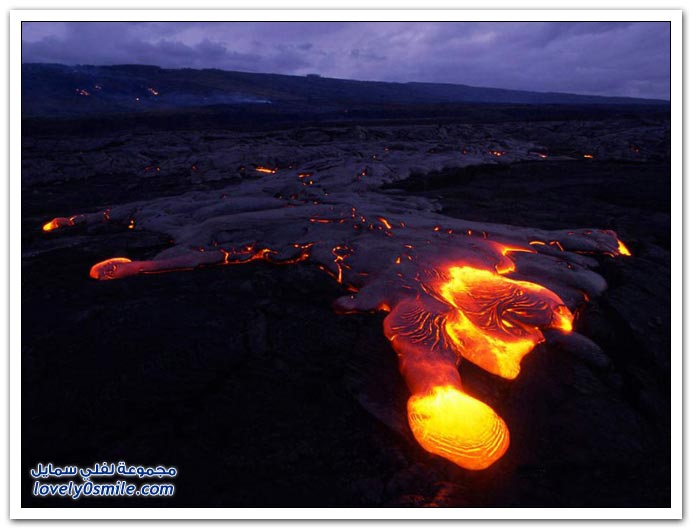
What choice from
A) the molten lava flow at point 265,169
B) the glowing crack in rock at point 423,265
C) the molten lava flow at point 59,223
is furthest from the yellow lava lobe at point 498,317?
the molten lava flow at point 265,169

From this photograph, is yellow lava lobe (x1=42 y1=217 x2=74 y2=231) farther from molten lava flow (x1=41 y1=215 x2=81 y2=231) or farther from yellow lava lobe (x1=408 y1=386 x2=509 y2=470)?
yellow lava lobe (x1=408 y1=386 x2=509 y2=470)

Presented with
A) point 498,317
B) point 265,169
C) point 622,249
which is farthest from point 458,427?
point 265,169

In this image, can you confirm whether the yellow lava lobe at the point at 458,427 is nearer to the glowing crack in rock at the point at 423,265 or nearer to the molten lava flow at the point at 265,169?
the glowing crack in rock at the point at 423,265

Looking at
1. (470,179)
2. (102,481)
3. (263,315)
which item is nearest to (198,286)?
(263,315)

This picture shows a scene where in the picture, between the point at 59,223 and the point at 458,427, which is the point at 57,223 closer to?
the point at 59,223

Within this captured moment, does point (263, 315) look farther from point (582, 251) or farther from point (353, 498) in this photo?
point (582, 251)

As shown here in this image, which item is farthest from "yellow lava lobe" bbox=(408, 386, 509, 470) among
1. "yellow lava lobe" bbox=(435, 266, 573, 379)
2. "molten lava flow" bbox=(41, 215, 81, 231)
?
"molten lava flow" bbox=(41, 215, 81, 231)
